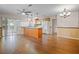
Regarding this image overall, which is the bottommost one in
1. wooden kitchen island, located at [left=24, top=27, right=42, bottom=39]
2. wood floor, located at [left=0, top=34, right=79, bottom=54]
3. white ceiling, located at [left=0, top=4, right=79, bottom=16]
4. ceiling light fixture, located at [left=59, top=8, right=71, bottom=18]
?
wood floor, located at [left=0, top=34, right=79, bottom=54]

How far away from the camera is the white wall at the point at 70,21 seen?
6.68 feet

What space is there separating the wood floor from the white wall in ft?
0.92

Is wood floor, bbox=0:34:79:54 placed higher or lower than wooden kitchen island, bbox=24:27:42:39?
lower

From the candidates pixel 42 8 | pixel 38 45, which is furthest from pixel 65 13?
pixel 38 45

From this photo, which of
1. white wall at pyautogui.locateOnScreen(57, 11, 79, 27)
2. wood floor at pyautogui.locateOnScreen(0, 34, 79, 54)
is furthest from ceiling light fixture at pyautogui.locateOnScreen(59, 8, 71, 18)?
wood floor at pyautogui.locateOnScreen(0, 34, 79, 54)

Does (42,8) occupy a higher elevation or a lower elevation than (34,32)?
higher

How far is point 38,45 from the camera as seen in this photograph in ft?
6.84

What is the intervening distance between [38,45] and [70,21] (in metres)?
0.76

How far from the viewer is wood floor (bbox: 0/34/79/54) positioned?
6.72 ft

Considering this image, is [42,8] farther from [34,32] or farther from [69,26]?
[69,26]

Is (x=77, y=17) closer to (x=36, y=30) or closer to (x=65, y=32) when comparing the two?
(x=65, y=32)

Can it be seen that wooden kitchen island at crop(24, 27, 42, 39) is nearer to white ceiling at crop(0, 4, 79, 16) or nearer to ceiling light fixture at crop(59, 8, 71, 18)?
white ceiling at crop(0, 4, 79, 16)

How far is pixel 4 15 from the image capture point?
6.71 ft
